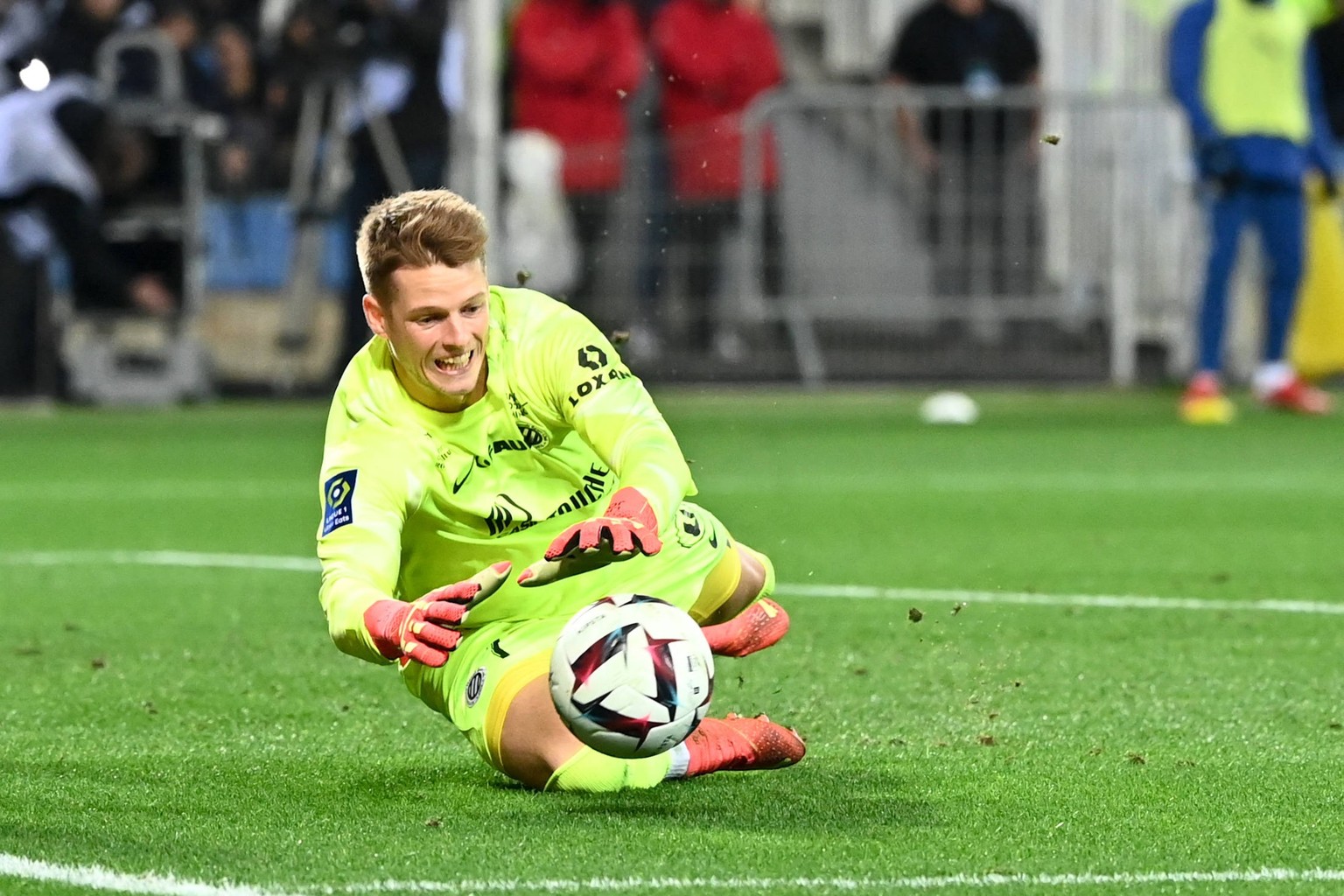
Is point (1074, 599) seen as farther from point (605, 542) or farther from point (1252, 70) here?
point (1252, 70)

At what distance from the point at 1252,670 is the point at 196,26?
11777 mm

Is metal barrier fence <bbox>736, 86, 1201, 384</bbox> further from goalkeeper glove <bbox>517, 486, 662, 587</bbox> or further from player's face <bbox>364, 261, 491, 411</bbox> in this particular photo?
goalkeeper glove <bbox>517, 486, 662, 587</bbox>

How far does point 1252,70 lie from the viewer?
534 inches

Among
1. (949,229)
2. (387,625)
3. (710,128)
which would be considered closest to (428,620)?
(387,625)

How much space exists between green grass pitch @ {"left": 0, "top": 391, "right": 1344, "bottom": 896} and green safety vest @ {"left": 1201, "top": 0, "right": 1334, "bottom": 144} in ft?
10.1

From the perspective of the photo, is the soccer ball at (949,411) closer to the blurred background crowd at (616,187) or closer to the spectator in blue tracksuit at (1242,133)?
the spectator in blue tracksuit at (1242,133)

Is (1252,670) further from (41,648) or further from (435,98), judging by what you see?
(435,98)

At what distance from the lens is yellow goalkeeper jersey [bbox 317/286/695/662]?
4.53 metres

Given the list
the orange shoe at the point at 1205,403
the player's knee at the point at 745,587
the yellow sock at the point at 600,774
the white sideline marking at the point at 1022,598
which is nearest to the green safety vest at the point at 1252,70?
the orange shoe at the point at 1205,403

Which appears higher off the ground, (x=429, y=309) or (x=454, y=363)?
(x=429, y=309)

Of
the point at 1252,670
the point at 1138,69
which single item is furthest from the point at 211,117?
the point at 1252,670

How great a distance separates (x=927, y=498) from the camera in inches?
404

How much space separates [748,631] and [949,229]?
10853 millimetres

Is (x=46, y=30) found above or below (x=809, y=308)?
above
